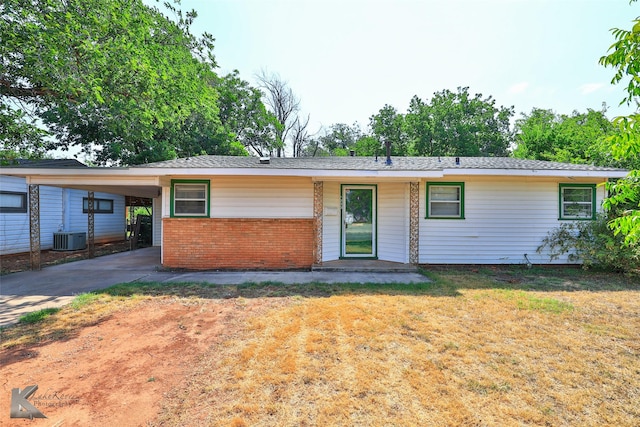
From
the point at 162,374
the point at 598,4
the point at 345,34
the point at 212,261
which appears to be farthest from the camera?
the point at 345,34

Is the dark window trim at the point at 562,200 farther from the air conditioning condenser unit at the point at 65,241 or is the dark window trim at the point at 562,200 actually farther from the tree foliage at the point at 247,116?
the tree foliage at the point at 247,116

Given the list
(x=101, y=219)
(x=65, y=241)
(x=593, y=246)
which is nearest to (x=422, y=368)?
(x=593, y=246)

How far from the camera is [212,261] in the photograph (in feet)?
25.6

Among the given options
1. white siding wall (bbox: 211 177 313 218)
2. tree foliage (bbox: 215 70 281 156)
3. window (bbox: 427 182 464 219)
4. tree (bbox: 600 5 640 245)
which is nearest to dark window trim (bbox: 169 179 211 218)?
white siding wall (bbox: 211 177 313 218)

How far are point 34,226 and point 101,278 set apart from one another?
3.12m

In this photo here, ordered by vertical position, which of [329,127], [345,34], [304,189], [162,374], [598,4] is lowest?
[162,374]

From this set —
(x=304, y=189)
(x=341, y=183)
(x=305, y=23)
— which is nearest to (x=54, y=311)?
(x=304, y=189)

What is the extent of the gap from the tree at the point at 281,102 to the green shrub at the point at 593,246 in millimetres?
22118

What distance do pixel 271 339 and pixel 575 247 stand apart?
8.86m

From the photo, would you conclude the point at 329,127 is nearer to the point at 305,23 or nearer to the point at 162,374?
the point at 305,23

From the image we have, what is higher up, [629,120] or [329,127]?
[329,127]

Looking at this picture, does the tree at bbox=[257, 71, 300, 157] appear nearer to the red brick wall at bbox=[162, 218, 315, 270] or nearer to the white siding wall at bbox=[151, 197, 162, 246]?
the white siding wall at bbox=[151, 197, 162, 246]

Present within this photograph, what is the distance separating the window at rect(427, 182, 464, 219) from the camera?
8234 mm

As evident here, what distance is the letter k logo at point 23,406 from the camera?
2.28 m
